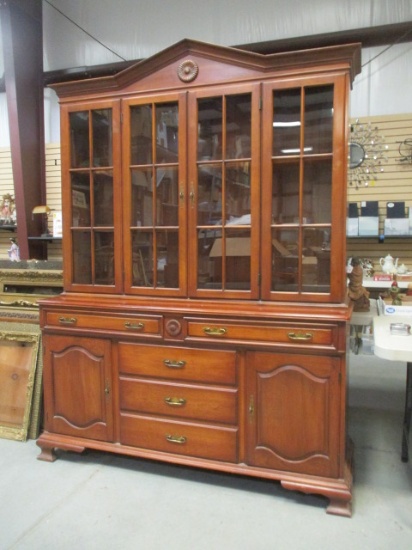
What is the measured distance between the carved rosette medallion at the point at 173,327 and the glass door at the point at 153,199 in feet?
0.61

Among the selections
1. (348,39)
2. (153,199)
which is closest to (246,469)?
(153,199)

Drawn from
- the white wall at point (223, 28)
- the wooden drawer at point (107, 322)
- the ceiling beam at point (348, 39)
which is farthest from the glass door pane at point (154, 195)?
the white wall at point (223, 28)

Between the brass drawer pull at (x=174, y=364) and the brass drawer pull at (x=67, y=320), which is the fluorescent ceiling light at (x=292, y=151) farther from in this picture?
the brass drawer pull at (x=67, y=320)

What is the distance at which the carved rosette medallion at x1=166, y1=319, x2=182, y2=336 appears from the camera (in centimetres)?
216

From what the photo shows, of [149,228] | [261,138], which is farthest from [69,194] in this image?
[261,138]

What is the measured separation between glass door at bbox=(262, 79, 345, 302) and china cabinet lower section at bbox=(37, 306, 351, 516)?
25cm

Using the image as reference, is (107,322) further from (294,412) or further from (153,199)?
(294,412)

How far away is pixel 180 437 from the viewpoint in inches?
86.9

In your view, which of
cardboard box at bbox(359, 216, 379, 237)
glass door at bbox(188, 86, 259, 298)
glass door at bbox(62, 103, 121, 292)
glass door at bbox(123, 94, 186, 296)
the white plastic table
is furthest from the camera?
cardboard box at bbox(359, 216, 379, 237)

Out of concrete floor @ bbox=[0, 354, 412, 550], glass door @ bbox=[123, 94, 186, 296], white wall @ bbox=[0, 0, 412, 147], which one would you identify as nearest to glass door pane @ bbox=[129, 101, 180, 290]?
glass door @ bbox=[123, 94, 186, 296]

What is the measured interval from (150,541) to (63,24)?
5322 mm

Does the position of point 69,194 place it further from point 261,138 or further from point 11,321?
point 261,138

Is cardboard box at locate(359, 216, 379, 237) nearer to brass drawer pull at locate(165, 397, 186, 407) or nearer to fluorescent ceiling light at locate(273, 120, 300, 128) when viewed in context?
fluorescent ceiling light at locate(273, 120, 300, 128)

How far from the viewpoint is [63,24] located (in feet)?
15.9
